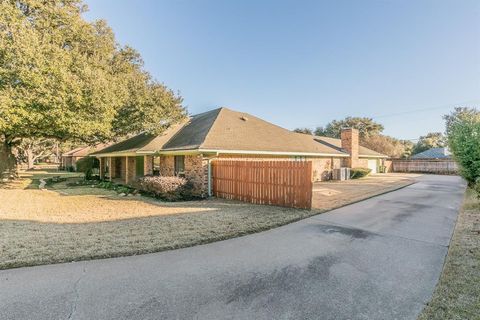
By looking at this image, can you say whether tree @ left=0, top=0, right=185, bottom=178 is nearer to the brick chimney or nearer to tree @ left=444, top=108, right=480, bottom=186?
the brick chimney

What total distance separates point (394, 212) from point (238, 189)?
6.17m

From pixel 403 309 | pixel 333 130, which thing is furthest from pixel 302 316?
pixel 333 130

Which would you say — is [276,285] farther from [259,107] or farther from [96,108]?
[259,107]

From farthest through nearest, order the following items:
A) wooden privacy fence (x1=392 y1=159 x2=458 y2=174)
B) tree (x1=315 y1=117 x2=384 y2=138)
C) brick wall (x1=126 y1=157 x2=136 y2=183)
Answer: tree (x1=315 y1=117 x2=384 y2=138) → wooden privacy fence (x1=392 y1=159 x2=458 y2=174) → brick wall (x1=126 y1=157 x2=136 y2=183)

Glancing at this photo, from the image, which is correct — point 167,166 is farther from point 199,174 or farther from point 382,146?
point 382,146

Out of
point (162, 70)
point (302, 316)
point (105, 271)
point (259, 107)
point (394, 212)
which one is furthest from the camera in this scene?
point (259, 107)

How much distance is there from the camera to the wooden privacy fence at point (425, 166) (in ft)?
104

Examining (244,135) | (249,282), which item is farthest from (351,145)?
(249,282)

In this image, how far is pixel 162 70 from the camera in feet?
75.5

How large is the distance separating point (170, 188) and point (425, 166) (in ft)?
119

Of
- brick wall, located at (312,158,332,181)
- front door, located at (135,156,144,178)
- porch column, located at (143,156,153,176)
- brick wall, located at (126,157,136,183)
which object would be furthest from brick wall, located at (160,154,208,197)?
brick wall, located at (312,158,332,181)

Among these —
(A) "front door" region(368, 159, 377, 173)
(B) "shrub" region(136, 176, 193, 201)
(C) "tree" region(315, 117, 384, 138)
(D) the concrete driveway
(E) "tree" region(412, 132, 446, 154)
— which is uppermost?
(C) "tree" region(315, 117, 384, 138)

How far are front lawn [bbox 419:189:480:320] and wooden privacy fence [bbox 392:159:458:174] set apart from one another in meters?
33.3

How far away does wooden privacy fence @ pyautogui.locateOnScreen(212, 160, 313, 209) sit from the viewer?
9031 millimetres
